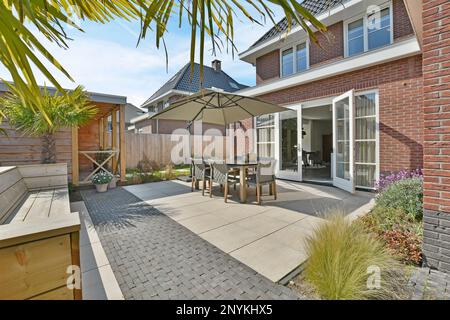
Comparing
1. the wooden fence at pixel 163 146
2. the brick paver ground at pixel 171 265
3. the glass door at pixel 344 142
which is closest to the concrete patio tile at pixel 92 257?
the brick paver ground at pixel 171 265

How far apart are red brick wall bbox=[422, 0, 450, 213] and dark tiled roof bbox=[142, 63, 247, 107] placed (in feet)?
38.5

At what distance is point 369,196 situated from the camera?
4816 millimetres

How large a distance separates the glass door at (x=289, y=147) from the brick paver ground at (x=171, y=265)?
16.1 feet

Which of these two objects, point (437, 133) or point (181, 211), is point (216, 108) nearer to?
point (181, 211)

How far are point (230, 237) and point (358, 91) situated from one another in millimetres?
5227

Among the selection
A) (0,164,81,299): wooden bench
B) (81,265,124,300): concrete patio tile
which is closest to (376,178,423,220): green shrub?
(81,265,124,300): concrete patio tile

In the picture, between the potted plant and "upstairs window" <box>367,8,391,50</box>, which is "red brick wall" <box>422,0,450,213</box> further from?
the potted plant

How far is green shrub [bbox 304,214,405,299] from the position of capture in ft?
5.33

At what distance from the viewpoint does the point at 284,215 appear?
3604 mm

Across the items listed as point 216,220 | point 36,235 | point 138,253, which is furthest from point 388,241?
point 36,235

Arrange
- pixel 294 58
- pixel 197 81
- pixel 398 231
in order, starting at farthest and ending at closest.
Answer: pixel 197 81, pixel 294 58, pixel 398 231

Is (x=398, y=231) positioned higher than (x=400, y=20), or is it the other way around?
(x=400, y=20)

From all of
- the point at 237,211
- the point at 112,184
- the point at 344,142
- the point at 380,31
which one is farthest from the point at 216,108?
the point at 380,31

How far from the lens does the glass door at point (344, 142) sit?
498 cm
